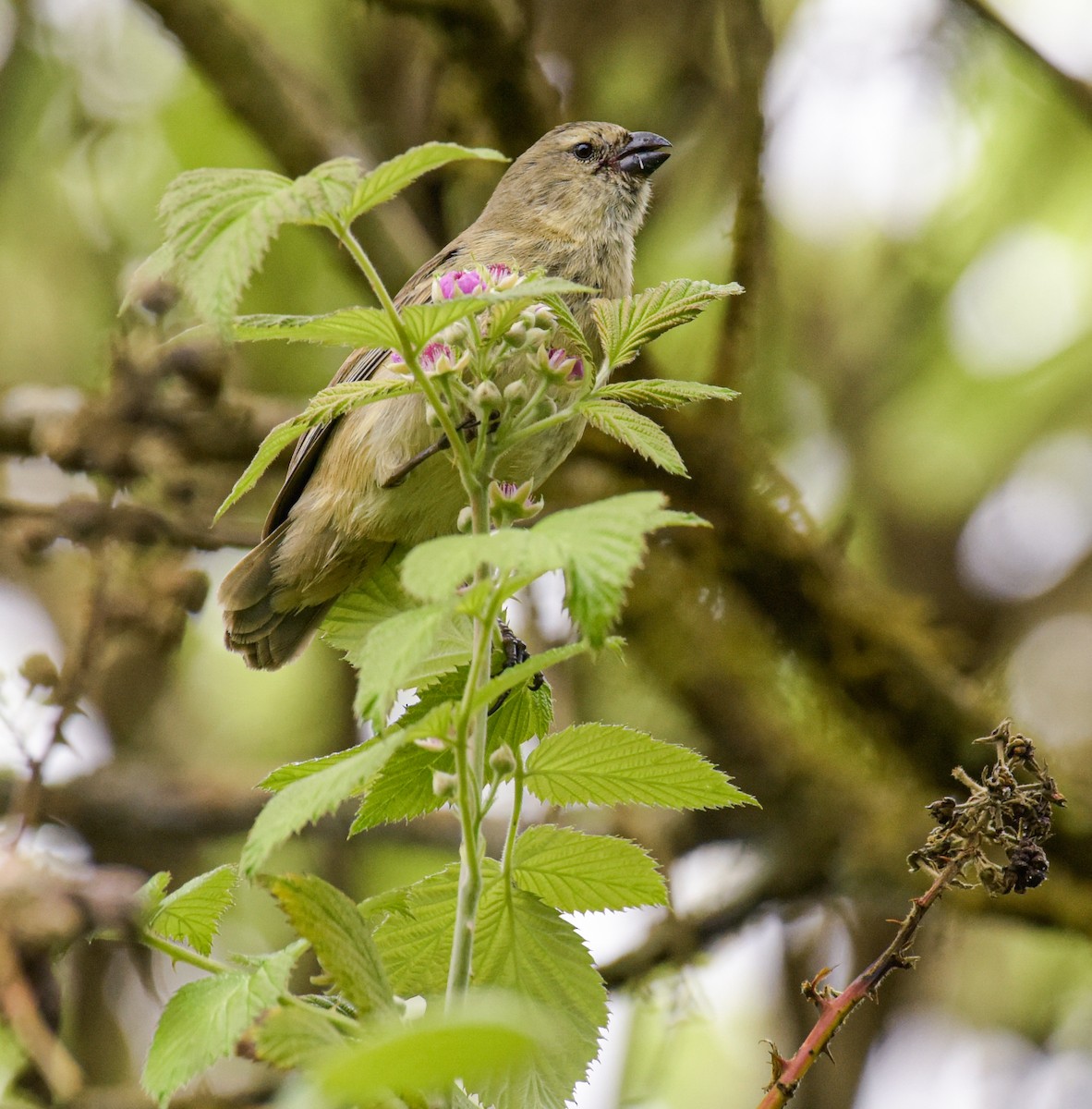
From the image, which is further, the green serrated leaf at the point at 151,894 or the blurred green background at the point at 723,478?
the blurred green background at the point at 723,478

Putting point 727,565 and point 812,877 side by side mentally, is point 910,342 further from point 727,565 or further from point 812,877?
point 812,877

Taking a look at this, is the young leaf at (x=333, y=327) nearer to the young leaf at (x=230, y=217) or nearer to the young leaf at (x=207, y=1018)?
the young leaf at (x=230, y=217)

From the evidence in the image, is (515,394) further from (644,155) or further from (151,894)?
(644,155)

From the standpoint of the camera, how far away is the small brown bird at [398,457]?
346cm

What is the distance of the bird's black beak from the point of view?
14.0 ft

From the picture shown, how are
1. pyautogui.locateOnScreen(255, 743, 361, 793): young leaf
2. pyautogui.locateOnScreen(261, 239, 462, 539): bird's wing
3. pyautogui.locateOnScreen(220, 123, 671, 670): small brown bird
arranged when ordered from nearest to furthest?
pyautogui.locateOnScreen(255, 743, 361, 793): young leaf
pyautogui.locateOnScreen(220, 123, 671, 670): small brown bird
pyautogui.locateOnScreen(261, 239, 462, 539): bird's wing

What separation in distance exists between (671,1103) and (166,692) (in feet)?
8.60

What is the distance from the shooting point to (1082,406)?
6094 millimetres

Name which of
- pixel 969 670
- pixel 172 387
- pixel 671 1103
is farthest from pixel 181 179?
pixel 671 1103

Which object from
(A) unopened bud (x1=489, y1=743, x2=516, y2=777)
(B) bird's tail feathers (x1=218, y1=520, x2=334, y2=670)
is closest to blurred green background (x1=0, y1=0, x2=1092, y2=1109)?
(B) bird's tail feathers (x1=218, y1=520, x2=334, y2=670)

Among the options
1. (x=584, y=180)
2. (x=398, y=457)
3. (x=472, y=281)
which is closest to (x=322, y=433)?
(x=398, y=457)

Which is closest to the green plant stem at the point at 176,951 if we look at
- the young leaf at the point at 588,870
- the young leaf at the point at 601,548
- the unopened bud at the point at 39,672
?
the young leaf at the point at 588,870

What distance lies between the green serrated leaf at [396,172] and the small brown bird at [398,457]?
1.79 meters

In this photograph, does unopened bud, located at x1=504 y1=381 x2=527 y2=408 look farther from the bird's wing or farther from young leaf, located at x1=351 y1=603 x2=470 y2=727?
the bird's wing
